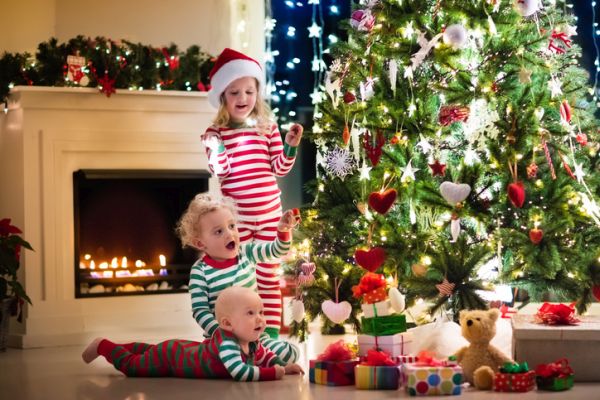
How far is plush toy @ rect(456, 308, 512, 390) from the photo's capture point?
3939 millimetres

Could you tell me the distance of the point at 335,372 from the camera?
3986mm

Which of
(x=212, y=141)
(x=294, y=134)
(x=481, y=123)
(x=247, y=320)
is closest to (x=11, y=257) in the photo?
(x=212, y=141)

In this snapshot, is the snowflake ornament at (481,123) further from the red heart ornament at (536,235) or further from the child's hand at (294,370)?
the child's hand at (294,370)

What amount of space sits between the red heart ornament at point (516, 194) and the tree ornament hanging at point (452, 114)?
365 millimetres

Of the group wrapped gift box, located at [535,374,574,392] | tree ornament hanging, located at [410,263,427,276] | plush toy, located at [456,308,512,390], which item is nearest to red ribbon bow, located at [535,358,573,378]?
wrapped gift box, located at [535,374,574,392]

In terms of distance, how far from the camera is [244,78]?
16.0 ft

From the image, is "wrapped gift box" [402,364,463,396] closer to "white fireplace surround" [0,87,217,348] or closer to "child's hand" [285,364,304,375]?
"child's hand" [285,364,304,375]

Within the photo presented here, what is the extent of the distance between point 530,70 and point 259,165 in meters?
1.25

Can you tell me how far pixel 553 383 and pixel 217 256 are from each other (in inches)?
56.3

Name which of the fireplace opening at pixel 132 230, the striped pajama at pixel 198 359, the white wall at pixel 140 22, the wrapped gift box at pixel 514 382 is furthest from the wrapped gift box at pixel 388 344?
the white wall at pixel 140 22

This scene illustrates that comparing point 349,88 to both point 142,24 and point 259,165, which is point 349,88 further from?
point 142,24

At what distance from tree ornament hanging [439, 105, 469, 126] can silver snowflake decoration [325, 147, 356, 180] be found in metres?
0.52

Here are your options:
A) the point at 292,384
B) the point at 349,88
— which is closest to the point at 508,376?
the point at 292,384

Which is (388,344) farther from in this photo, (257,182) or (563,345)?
(257,182)
